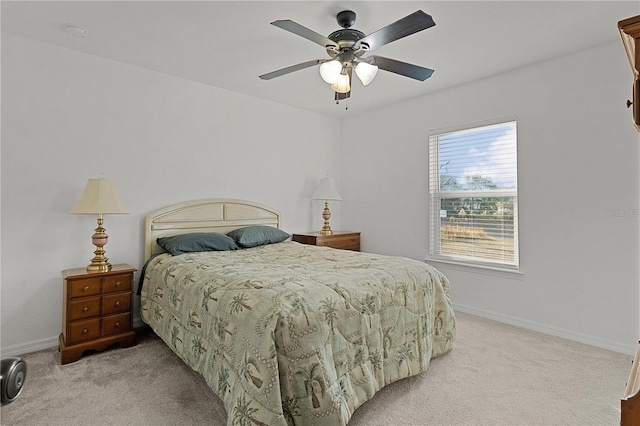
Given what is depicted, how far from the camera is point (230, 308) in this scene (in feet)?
5.78

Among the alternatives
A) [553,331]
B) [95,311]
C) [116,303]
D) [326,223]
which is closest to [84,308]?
[95,311]

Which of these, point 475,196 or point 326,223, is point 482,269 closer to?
point 475,196

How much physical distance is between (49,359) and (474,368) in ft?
10.5

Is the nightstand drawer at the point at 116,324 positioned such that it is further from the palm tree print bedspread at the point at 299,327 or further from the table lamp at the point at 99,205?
the table lamp at the point at 99,205

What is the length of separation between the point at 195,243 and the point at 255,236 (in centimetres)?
68

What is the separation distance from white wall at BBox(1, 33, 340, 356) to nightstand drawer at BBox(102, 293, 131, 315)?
1.75 ft

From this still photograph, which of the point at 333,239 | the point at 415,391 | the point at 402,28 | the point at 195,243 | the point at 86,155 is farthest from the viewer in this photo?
the point at 333,239

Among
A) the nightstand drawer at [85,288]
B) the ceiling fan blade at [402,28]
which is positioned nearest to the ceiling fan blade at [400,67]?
the ceiling fan blade at [402,28]

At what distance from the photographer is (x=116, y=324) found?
2.71 metres

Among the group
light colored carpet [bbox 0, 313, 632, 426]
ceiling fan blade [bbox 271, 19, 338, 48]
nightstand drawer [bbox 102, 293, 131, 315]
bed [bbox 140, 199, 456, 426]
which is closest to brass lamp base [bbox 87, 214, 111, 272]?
nightstand drawer [bbox 102, 293, 131, 315]

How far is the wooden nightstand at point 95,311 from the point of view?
8.17 ft

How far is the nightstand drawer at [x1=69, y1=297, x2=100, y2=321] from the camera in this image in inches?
98.3

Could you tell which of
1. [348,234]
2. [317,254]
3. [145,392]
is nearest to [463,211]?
[348,234]

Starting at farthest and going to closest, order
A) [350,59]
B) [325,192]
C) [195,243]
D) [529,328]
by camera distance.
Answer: [325,192] → [529,328] → [195,243] → [350,59]
